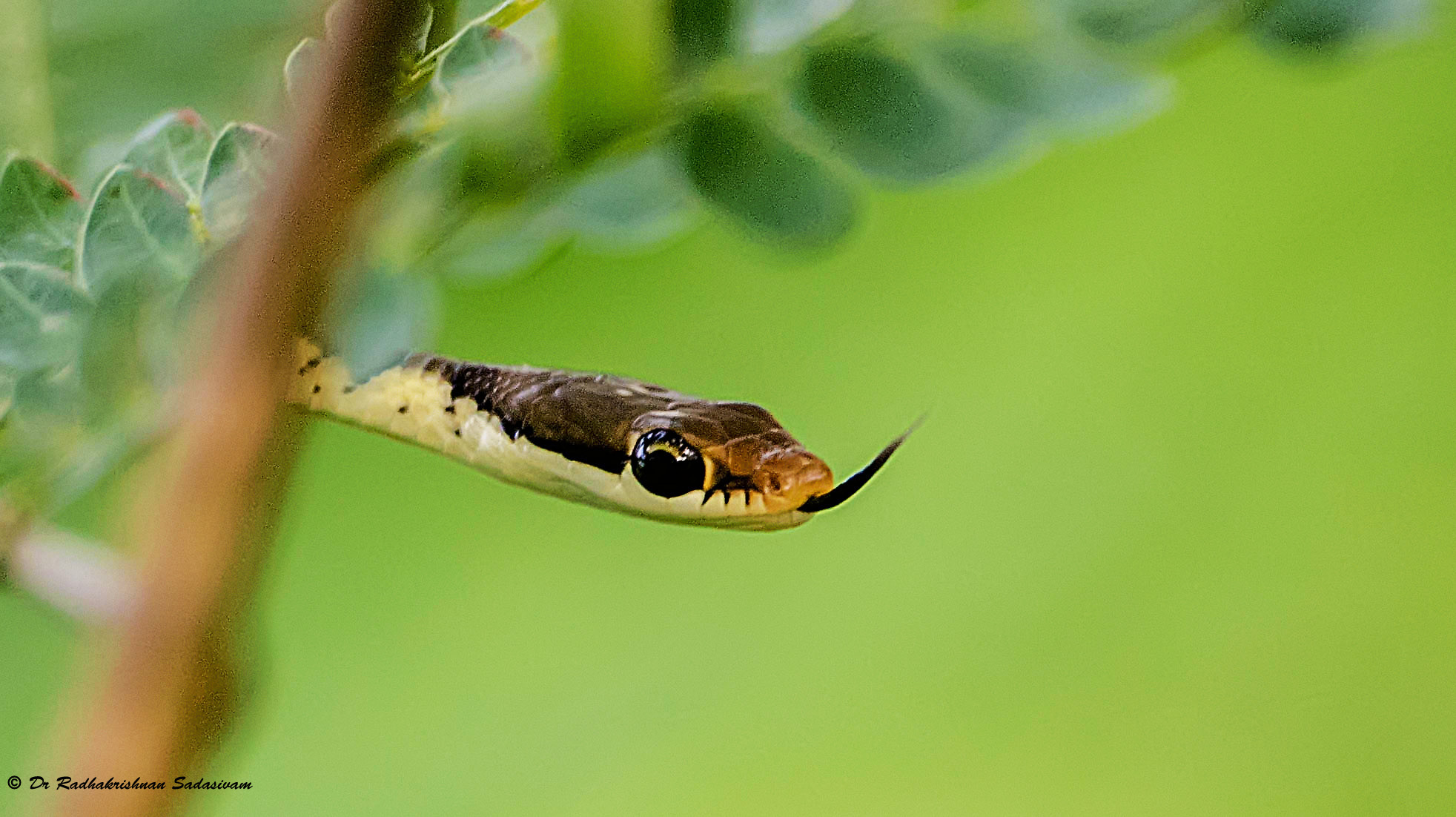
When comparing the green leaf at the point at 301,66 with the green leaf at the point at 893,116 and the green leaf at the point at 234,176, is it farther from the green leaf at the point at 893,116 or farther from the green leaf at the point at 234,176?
the green leaf at the point at 893,116

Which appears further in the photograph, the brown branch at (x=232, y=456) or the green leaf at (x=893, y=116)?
the green leaf at (x=893, y=116)

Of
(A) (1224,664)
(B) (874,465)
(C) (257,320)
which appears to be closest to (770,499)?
(B) (874,465)

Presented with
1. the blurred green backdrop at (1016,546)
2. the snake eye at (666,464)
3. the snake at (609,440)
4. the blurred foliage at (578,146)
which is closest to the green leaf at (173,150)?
the blurred foliage at (578,146)

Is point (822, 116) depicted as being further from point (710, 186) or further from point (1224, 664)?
point (1224, 664)

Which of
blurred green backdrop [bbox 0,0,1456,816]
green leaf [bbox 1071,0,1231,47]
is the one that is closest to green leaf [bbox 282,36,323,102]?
green leaf [bbox 1071,0,1231,47]

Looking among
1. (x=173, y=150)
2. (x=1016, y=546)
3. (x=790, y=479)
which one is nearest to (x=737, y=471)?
(x=790, y=479)
